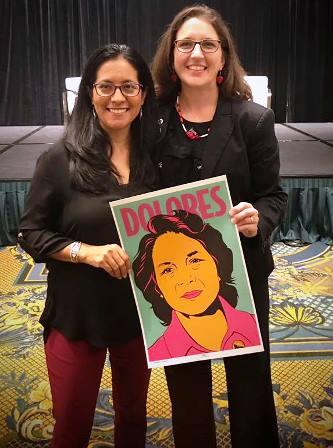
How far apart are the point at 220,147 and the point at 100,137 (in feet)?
0.82

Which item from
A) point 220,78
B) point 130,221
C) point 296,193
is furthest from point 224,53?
point 296,193

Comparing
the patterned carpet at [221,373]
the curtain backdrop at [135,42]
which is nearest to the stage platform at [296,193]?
the patterned carpet at [221,373]

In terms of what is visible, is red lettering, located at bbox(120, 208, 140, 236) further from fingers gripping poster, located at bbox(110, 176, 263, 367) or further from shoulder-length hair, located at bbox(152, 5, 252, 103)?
shoulder-length hair, located at bbox(152, 5, 252, 103)

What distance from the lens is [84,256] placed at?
943mm

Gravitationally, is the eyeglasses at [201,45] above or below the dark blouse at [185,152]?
above

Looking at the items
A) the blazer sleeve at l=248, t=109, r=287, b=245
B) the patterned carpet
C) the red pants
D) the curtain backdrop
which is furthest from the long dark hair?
the curtain backdrop

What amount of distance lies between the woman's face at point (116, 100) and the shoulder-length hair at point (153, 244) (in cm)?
22

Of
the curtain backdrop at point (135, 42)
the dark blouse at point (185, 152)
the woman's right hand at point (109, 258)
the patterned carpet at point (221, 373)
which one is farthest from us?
the curtain backdrop at point (135, 42)

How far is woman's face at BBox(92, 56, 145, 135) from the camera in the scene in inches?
38.3

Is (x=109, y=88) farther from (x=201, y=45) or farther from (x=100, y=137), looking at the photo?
(x=201, y=45)

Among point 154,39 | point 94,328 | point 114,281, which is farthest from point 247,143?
point 154,39

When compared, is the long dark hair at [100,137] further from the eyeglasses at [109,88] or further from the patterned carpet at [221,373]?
the patterned carpet at [221,373]

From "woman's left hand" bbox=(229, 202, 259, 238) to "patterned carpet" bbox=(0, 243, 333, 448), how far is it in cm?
79

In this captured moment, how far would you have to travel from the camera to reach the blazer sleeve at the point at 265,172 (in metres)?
1.03
